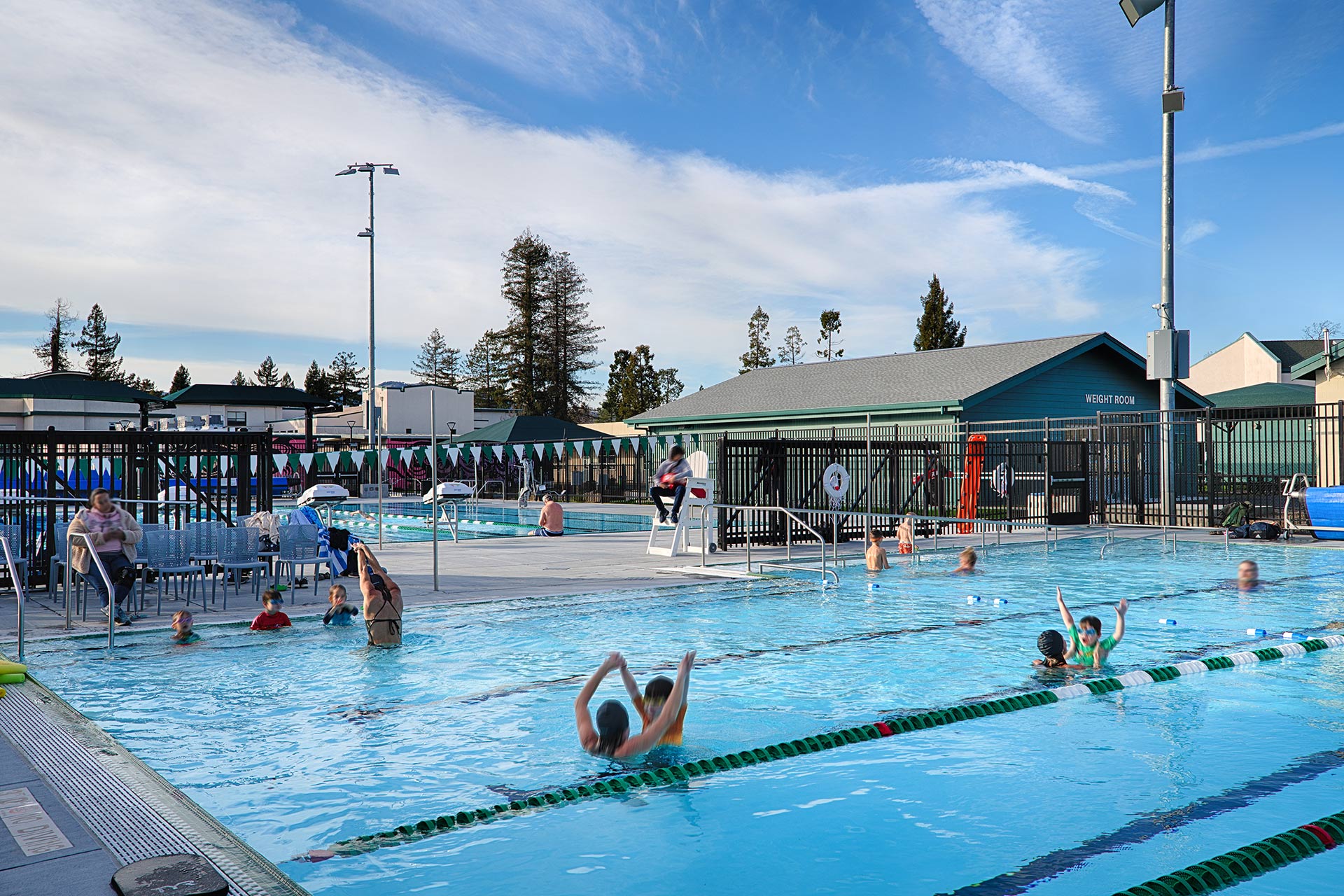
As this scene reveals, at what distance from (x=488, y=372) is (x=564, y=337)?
12649 millimetres

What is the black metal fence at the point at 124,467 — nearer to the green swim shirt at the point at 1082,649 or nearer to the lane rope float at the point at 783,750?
the lane rope float at the point at 783,750

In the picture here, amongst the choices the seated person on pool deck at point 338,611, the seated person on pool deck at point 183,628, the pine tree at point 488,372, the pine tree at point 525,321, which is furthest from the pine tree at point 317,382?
the seated person on pool deck at point 183,628

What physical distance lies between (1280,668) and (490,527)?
21620 millimetres

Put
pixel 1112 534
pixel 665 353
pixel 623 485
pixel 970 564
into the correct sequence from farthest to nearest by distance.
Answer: pixel 665 353, pixel 623 485, pixel 1112 534, pixel 970 564

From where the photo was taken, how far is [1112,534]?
2003 centimetres

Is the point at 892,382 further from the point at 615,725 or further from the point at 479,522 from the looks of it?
the point at 615,725

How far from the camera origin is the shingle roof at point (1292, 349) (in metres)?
59.3

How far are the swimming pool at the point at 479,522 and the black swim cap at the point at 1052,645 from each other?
16.2 meters

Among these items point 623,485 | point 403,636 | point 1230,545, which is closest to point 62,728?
point 403,636

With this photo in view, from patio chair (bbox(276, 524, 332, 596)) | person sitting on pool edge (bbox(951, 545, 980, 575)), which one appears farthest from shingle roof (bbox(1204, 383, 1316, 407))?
patio chair (bbox(276, 524, 332, 596))

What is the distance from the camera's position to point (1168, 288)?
69.8 feet

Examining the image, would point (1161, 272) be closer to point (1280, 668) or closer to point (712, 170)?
point (712, 170)

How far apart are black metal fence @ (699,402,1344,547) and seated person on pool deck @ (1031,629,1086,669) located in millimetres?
7445

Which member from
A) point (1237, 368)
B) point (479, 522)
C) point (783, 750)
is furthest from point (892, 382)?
point (1237, 368)
